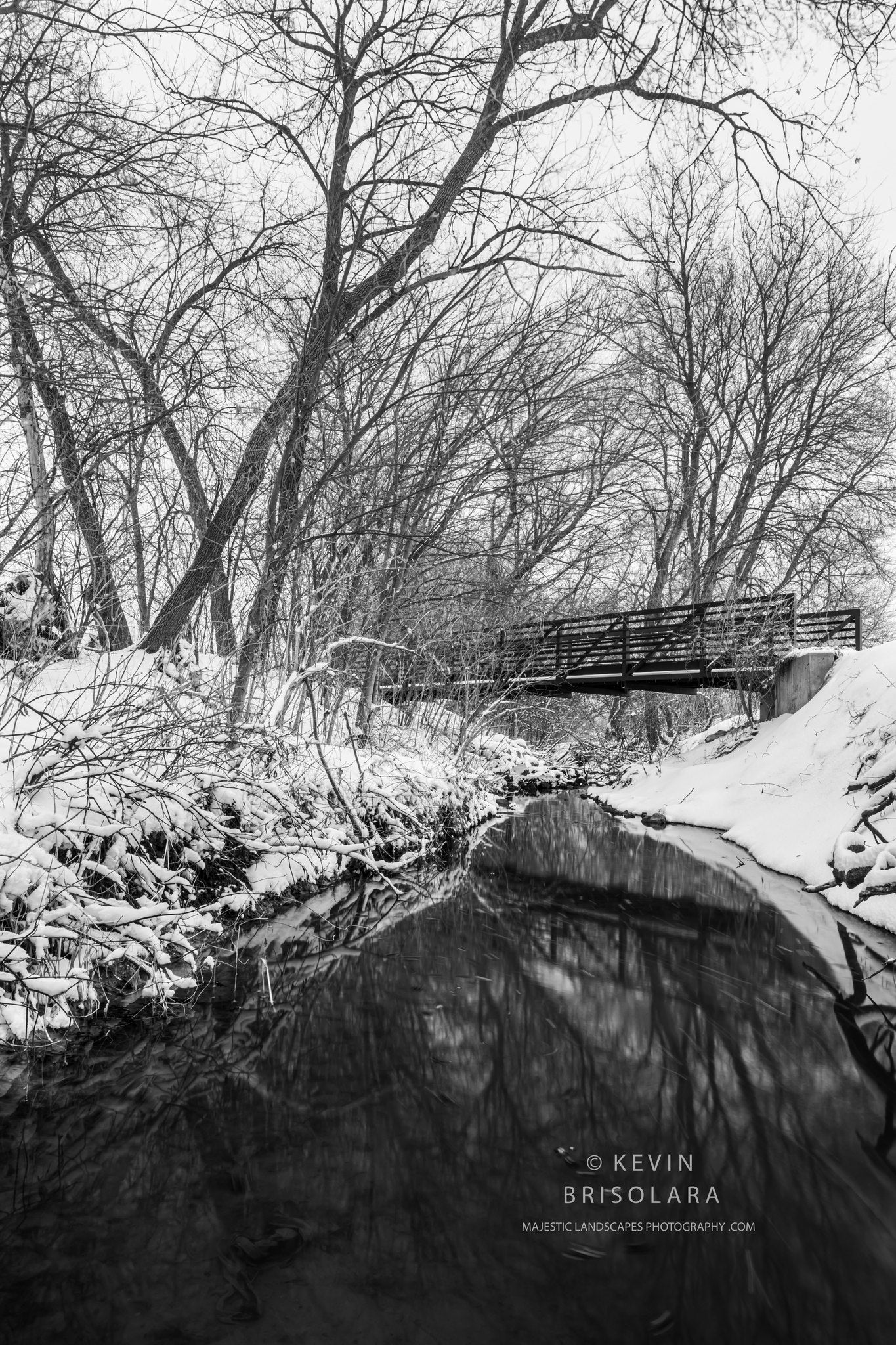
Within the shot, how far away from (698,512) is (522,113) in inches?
663

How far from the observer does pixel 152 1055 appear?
160 inches

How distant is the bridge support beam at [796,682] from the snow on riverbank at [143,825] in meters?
8.60

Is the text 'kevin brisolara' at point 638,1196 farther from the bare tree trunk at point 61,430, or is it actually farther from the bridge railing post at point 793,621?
the bridge railing post at point 793,621

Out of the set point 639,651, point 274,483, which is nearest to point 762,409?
point 639,651

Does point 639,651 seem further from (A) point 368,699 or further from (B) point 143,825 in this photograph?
(B) point 143,825

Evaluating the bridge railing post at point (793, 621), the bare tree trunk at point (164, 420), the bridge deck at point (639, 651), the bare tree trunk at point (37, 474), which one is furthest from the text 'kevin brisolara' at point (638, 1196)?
the bridge railing post at point (793, 621)

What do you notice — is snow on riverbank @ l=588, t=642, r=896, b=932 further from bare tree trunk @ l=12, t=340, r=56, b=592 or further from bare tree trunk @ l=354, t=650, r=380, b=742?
bare tree trunk @ l=12, t=340, r=56, b=592

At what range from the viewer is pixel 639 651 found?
19.2 metres

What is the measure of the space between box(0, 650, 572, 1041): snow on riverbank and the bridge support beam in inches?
339

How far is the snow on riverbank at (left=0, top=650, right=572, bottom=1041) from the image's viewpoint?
155 inches

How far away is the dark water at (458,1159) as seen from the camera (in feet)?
8.39

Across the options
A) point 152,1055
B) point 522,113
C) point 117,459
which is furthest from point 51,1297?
point 522,113

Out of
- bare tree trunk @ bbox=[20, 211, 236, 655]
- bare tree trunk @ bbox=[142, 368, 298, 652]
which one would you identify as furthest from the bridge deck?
bare tree trunk @ bbox=[142, 368, 298, 652]

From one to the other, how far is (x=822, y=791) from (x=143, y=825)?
26.8ft
